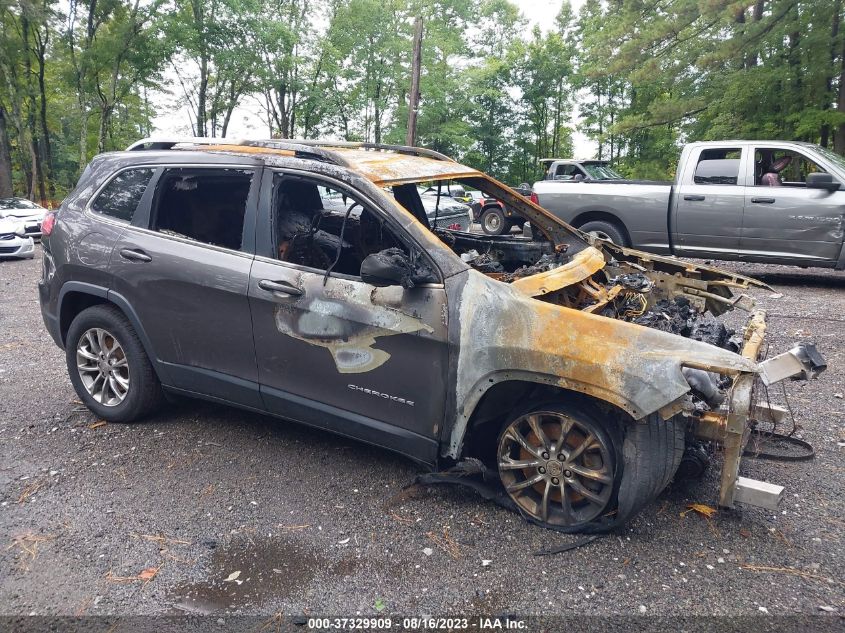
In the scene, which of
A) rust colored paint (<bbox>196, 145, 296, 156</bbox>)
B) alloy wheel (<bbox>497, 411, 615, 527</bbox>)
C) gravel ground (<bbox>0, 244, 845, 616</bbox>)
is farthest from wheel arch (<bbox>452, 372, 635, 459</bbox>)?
rust colored paint (<bbox>196, 145, 296, 156</bbox>)

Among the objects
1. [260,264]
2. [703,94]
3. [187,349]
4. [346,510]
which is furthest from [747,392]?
[703,94]

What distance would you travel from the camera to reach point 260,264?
362 centimetres

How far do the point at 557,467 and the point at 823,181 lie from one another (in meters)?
7.53

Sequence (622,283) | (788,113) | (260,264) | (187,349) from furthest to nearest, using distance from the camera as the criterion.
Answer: (788,113) → (622,283) → (187,349) → (260,264)

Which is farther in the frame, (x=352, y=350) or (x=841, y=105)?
(x=841, y=105)

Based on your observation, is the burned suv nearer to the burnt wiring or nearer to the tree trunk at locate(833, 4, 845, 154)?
the burnt wiring

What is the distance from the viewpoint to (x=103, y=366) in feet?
14.3

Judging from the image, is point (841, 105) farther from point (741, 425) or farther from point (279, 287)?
point (279, 287)

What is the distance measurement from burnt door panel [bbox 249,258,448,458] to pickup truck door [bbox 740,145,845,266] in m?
7.57

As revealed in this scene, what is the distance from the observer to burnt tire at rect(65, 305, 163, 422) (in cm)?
419

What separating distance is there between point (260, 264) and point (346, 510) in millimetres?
1452

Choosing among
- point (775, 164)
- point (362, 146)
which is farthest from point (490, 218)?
point (362, 146)

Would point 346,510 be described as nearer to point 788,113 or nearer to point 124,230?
point 124,230

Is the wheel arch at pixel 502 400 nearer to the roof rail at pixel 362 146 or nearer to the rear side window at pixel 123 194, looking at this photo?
the roof rail at pixel 362 146
